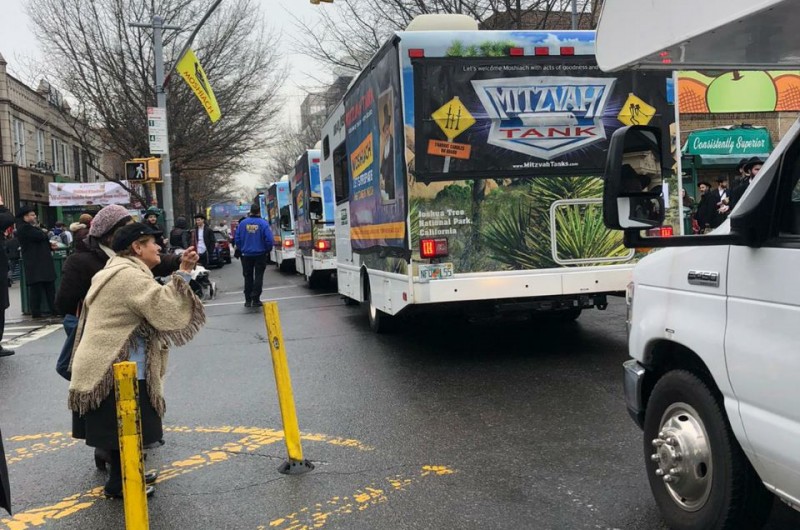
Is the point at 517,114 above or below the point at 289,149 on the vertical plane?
below

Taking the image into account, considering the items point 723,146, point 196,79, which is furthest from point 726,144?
point 196,79

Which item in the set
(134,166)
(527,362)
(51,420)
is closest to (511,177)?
(527,362)

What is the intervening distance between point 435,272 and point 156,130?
42.7ft

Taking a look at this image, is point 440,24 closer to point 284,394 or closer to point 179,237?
point 284,394

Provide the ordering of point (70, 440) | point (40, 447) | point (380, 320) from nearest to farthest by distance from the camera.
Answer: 1. point (40, 447)
2. point (70, 440)
3. point (380, 320)

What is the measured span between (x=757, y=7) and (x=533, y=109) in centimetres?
436

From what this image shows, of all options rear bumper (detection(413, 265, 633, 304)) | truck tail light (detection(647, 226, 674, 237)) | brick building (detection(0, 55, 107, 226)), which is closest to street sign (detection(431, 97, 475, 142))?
rear bumper (detection(413, 265, 633, 304))

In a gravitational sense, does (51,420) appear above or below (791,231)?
below

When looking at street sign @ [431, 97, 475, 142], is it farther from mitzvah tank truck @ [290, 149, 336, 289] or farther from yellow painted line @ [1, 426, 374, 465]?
mitzvah tank truck @ [290, 149, 336, 289]

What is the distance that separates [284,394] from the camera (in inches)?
173

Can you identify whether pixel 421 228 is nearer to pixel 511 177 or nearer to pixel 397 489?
pixel 511 177

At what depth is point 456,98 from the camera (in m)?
6.56

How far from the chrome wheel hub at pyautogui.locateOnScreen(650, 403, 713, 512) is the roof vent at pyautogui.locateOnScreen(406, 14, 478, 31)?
5063 millimetres

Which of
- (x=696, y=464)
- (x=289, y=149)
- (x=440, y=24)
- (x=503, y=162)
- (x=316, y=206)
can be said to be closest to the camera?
(x=696, y=464)
